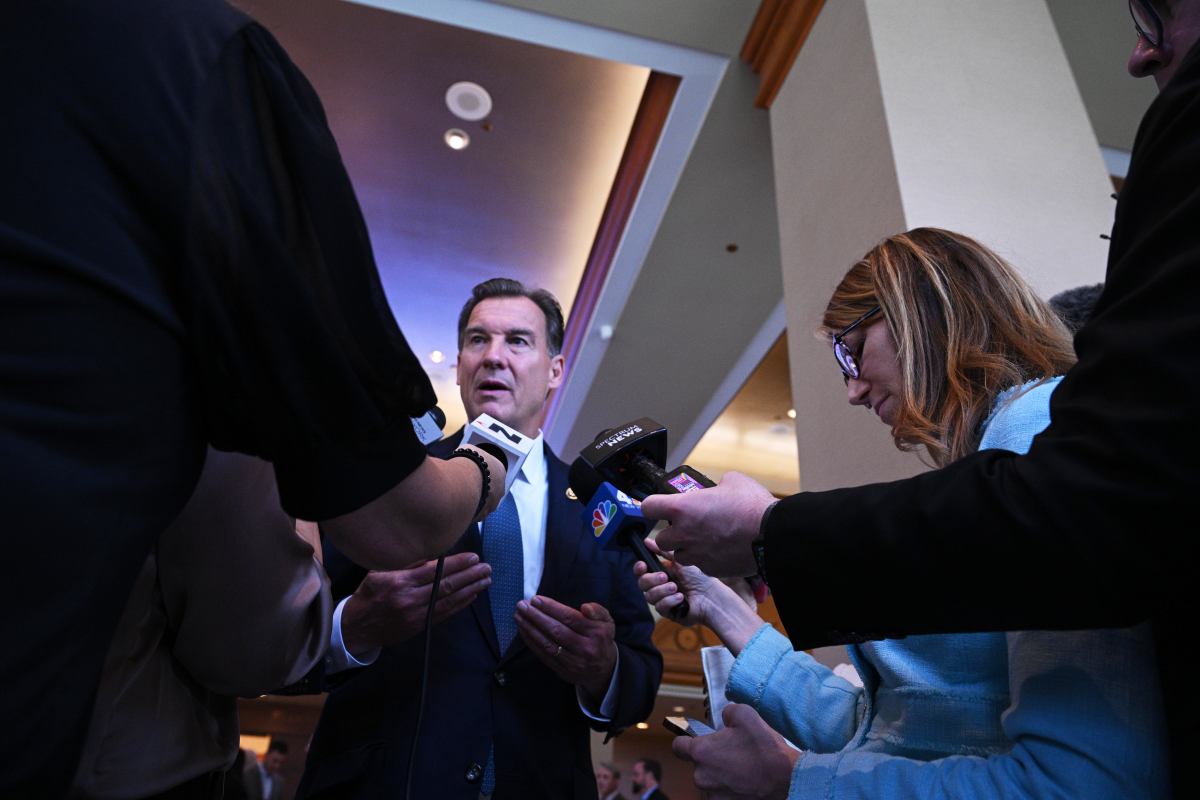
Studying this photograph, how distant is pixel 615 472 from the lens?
1.35m

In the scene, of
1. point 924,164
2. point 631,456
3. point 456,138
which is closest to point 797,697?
point 631,456

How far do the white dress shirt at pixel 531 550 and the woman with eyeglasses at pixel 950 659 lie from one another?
1.20 feet

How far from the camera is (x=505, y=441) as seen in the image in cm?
146

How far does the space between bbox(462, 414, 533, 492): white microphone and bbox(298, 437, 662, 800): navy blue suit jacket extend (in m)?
0.38

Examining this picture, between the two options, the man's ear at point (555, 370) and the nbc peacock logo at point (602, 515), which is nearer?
the nbc peacock logo at point (602, 515)

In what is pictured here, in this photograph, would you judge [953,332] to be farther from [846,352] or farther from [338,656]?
[338,656]

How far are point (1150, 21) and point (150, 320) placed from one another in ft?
3.32

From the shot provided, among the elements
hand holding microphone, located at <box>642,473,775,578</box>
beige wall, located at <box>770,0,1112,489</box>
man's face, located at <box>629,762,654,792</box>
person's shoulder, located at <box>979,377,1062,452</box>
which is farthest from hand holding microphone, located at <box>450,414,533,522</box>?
man's face, located at <box>629,762,654,792</box>

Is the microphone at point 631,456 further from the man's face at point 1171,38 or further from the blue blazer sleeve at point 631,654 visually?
the man's face at point 1171,38

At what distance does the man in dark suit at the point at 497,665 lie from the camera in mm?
1448

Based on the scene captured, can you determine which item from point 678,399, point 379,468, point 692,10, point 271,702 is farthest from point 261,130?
point 271,702

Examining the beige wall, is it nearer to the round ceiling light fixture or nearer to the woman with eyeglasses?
the woman with eyeglasses

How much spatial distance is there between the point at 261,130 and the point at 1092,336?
0.75m

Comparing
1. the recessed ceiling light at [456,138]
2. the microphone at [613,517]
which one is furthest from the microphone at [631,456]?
the recessed ceiling light at [456,138]
